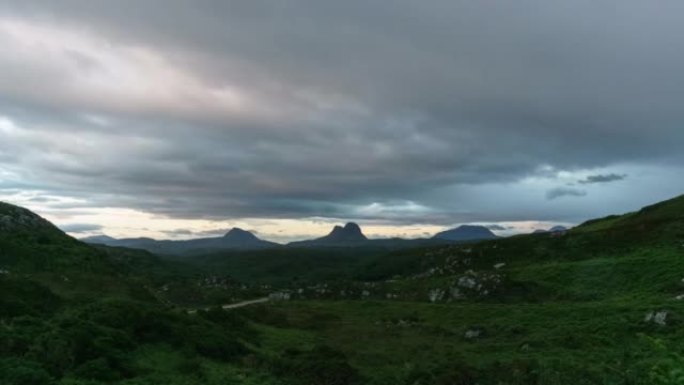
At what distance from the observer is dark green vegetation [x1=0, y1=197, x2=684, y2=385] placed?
2655cm

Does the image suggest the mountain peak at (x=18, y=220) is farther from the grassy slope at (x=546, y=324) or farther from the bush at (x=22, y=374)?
the bush at (x=22, y=374)

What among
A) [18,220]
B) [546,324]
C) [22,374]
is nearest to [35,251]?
[18,220]

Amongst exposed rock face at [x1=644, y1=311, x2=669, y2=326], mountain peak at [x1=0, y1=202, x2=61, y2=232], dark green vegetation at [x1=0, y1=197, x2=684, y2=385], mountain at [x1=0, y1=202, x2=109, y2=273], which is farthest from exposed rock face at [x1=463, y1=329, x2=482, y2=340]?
mountain peak at [x1=0, y1=202, x2=61, y2=232]

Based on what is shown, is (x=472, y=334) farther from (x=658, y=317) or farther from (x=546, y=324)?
(x=658, y=317)

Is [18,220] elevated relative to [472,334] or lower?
elevated

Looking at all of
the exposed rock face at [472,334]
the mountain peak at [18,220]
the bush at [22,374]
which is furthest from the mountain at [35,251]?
the exposed rock face at [472,334]

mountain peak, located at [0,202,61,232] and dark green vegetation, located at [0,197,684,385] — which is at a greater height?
mountain peak, located at [0,202,61,232]

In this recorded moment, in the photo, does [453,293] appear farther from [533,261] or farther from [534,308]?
[533,261]

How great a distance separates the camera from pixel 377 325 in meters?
58.0

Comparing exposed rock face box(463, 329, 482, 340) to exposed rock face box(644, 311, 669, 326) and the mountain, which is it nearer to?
exposed rock face box(644, 311, 669, 326)

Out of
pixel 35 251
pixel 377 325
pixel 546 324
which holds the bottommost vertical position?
pixel 377 325

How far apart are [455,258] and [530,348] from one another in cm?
6152

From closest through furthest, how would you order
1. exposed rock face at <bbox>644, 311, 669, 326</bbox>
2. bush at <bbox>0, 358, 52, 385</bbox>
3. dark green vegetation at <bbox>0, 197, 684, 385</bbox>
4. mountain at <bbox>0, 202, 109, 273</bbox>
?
bush at <bbox>0, 358, 52, 385</bbox> → dark green vegetation at <bbox>0, 197, 684, 385</bbox> → exposed rock face at <bbox>644, 311, 669, 326</bbox> → mountain at <bbox>0, 202, 109, 273</bbox>

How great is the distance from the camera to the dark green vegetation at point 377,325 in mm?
26547
